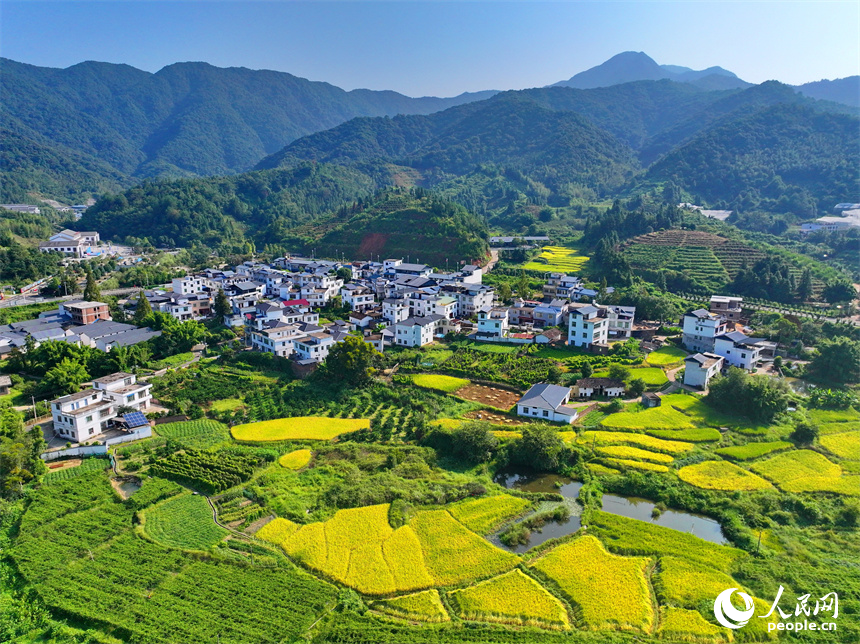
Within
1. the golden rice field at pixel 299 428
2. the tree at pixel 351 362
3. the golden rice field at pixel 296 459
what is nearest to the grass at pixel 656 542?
the golden rice field at pixel 296 459

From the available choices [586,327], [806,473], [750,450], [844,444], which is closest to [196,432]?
[586,327]

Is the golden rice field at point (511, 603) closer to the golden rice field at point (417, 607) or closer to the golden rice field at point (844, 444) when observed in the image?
the golden rice field at point (417, 607)

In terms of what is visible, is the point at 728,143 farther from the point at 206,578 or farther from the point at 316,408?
the point at 206,578

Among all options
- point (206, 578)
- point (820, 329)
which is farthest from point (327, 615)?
point (820, 329)

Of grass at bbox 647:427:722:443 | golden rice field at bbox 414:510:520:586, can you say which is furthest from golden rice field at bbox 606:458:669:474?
golden rice field at bbox 414:510:520:586

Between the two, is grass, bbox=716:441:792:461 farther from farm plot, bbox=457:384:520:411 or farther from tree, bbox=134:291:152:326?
tree, bbox=134:291:152:326

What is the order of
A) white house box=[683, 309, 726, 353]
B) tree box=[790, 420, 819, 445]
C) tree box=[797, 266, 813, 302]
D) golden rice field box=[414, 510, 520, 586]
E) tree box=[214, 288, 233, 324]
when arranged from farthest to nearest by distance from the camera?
1. tree box=[797, 266, 813, 302]
2. tree box=[214, 288, 233, 324]
3. white house box=[683, 309, 726, 353]
4. tree box=[790, 420, 819, 445]
5. golden rice field box=[414, 510, 520, 586]
